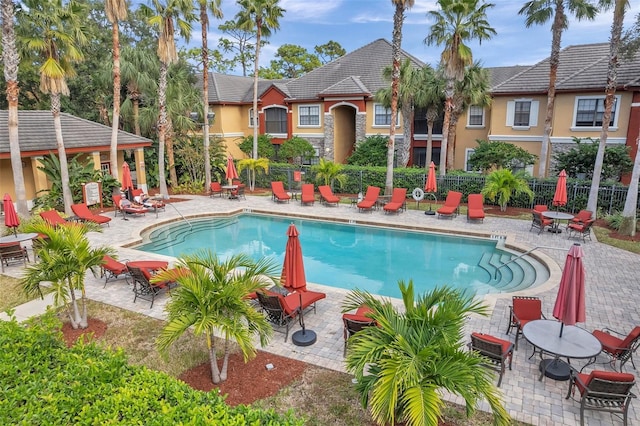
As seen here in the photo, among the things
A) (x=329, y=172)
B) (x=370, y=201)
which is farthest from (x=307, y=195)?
(x=370, y=201)

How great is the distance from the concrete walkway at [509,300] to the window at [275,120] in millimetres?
15750

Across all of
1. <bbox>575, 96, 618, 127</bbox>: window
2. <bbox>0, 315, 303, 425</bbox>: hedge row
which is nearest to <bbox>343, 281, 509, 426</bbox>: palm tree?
<bbox>0, 315, 303, 425</bbox>: hedge row

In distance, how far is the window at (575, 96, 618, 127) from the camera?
22.9 metres

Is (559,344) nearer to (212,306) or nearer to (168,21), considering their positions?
(212,306)

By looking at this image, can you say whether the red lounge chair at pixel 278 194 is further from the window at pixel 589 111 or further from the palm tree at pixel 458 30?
the window at pixel 589 111

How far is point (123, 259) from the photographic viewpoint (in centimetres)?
1310

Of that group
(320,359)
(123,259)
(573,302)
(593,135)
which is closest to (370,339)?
(320,359)

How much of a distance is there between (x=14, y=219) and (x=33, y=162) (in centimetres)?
835

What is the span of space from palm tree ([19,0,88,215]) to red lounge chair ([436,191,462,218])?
53.6ft

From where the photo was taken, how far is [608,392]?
19.2 ft

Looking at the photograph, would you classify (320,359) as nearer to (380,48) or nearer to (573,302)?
(573,302)

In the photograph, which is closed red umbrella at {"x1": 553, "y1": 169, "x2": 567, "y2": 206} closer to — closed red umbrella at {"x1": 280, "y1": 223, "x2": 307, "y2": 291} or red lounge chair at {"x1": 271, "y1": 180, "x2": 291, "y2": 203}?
closed red umbrella at {"x1": 280, "y1": 223, "x2": 307, "y2": 291}

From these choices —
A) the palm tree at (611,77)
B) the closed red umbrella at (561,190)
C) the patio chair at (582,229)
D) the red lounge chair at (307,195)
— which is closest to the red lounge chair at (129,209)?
the red lounge chair at (307,195)

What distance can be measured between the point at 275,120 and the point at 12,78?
19.9m
